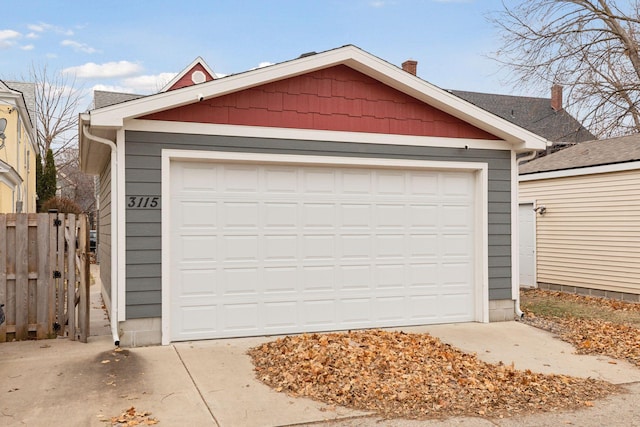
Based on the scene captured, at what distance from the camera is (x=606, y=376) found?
5.80 meters

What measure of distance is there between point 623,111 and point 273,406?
18014 millimetres

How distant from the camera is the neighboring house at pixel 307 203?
6773 mm

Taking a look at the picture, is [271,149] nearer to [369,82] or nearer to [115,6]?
[369,82]

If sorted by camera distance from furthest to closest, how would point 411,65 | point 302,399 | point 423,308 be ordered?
point 411,65 < point 423,308 < point 302,399

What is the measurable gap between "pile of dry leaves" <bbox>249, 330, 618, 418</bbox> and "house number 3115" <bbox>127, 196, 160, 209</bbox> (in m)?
2.23

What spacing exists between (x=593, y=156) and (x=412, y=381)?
9.60 meters

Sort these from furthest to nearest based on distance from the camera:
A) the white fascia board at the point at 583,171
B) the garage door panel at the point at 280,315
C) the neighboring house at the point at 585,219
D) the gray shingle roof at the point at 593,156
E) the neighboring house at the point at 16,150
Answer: the neighboring house at the point at 16,150
the gray shingle roof at the point at 593,156
the neighboring house at the point at 585,219
the white fascia board at the point at 583,171
the garage door panel at the point at 280,315

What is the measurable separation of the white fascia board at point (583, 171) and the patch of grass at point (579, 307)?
2.73 m

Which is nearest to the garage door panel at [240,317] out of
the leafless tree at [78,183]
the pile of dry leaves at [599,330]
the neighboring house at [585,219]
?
the pile of dry leaves at [599,330]

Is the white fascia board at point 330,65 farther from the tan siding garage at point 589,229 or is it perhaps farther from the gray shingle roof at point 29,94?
the gray shingle roof at point 29,94

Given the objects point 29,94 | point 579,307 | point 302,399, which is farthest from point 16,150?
point 579,307

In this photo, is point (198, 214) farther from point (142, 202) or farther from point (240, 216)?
point (142, 202)

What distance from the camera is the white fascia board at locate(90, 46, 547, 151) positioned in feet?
21.4

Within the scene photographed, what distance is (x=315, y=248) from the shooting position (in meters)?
7.62
